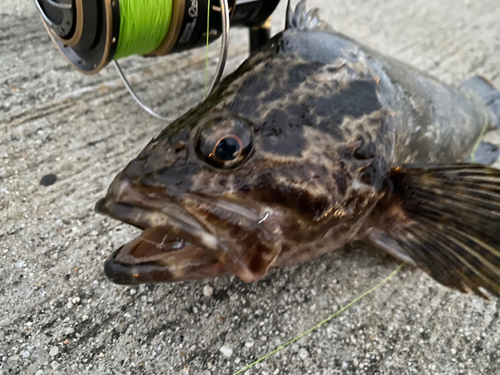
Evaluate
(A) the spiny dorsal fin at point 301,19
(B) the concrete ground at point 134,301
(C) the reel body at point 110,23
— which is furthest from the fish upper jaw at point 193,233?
(A) the spiny dorsal fin at point 301,19

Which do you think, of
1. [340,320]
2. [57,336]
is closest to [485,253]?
[340,320]

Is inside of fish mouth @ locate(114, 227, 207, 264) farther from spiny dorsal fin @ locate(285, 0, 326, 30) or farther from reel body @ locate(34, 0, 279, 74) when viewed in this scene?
spiny dorsal fin @ locate(285, 0, 326, 30)

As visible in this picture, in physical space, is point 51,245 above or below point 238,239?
below

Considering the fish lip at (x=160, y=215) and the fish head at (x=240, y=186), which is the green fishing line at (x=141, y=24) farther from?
the fish lip at (x=160, y=215)

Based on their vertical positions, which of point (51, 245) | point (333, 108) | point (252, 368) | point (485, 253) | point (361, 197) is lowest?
point (252, 368)

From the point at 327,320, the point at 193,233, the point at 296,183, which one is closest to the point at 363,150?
the point at 296,183

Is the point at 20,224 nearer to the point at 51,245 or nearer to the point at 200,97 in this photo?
the point at 51,245

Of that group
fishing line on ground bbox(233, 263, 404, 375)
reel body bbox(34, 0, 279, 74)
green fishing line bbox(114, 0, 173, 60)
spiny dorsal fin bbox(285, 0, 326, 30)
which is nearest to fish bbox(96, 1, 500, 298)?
spiny dorsal fin bbox(285, 0, 326, 30)
